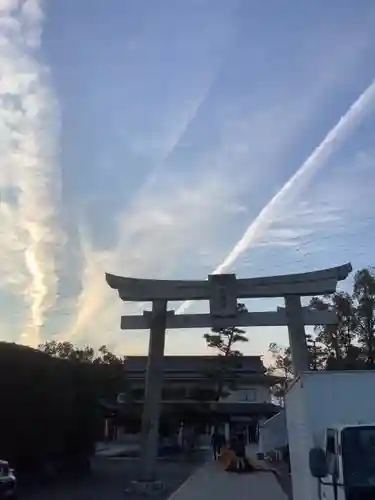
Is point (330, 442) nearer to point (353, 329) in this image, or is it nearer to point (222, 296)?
point (222, 296)

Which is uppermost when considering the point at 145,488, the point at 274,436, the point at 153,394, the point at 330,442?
the point at 274,436

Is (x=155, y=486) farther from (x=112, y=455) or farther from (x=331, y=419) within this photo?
(x=112, y=455)

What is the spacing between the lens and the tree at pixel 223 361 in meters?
56.6

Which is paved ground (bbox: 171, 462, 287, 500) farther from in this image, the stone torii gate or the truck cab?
the truck cab

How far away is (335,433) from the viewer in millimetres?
7848

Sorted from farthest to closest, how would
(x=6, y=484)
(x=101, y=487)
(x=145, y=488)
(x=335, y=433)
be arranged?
(x=101, y=487), (x=145, y=488), (x=6, y=484), (x=335, y=433)

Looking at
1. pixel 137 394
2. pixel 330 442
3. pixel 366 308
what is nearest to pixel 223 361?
pixel 137 394

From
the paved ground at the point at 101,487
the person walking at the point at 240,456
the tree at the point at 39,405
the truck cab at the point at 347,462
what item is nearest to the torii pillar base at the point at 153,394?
the paved ground at the point at 101,487

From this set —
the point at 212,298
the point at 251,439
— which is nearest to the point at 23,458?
the point at 212,298

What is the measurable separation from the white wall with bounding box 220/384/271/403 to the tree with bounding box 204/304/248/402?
6.42 m

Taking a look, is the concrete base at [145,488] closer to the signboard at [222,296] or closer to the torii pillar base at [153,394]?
the torii pillar base at [153,394]

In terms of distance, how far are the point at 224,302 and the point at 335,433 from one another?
48.6 feet

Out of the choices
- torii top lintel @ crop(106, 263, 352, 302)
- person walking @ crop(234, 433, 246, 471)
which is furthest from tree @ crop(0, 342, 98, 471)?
person walking @ crop(234, 433, 246, 471)

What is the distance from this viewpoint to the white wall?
2562 inches
